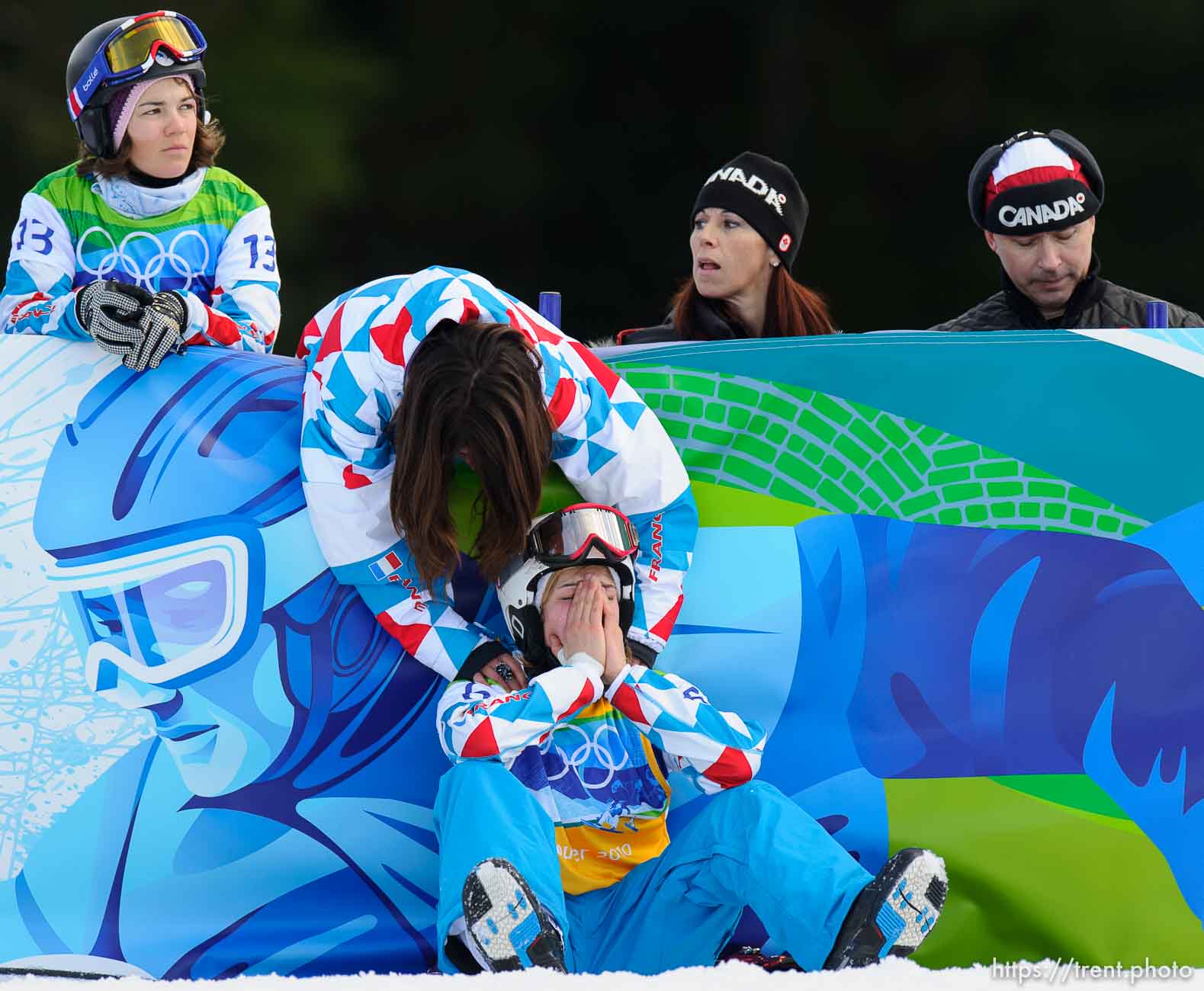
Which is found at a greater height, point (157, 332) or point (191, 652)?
point (157, 332)

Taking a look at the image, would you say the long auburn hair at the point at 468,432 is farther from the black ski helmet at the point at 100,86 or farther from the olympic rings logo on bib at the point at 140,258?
the black ski helmet at the point at 100,86

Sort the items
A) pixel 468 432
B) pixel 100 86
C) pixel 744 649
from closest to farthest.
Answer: pixel 468 432 < pixel 744 649 < pixel 100 86

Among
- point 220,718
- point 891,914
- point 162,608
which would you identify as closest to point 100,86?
point 162,608

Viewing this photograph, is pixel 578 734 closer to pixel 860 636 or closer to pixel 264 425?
pixel 860 636

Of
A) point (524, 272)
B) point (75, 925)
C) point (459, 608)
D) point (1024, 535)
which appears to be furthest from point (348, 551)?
point (524, 272)

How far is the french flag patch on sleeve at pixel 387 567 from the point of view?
2123 mm

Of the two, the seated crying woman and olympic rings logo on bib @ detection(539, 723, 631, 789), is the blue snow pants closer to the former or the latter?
the seated crying woman

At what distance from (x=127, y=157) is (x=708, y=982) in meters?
1.67

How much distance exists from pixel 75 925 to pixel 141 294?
2.96ft

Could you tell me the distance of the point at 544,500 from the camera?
2215 millimetres

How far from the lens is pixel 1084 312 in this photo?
271 cm

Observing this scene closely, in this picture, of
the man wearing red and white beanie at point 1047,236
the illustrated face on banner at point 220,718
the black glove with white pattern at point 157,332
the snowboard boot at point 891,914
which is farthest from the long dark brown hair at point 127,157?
the snowboard boot at point 891,914

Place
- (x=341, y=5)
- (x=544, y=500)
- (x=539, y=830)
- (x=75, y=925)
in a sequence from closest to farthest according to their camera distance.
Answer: (x=539, y=830) → (x=75, y=925) → (x=544, y=500) → (x=341, y=5)

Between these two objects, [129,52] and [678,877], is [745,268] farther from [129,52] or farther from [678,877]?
[678,877]
